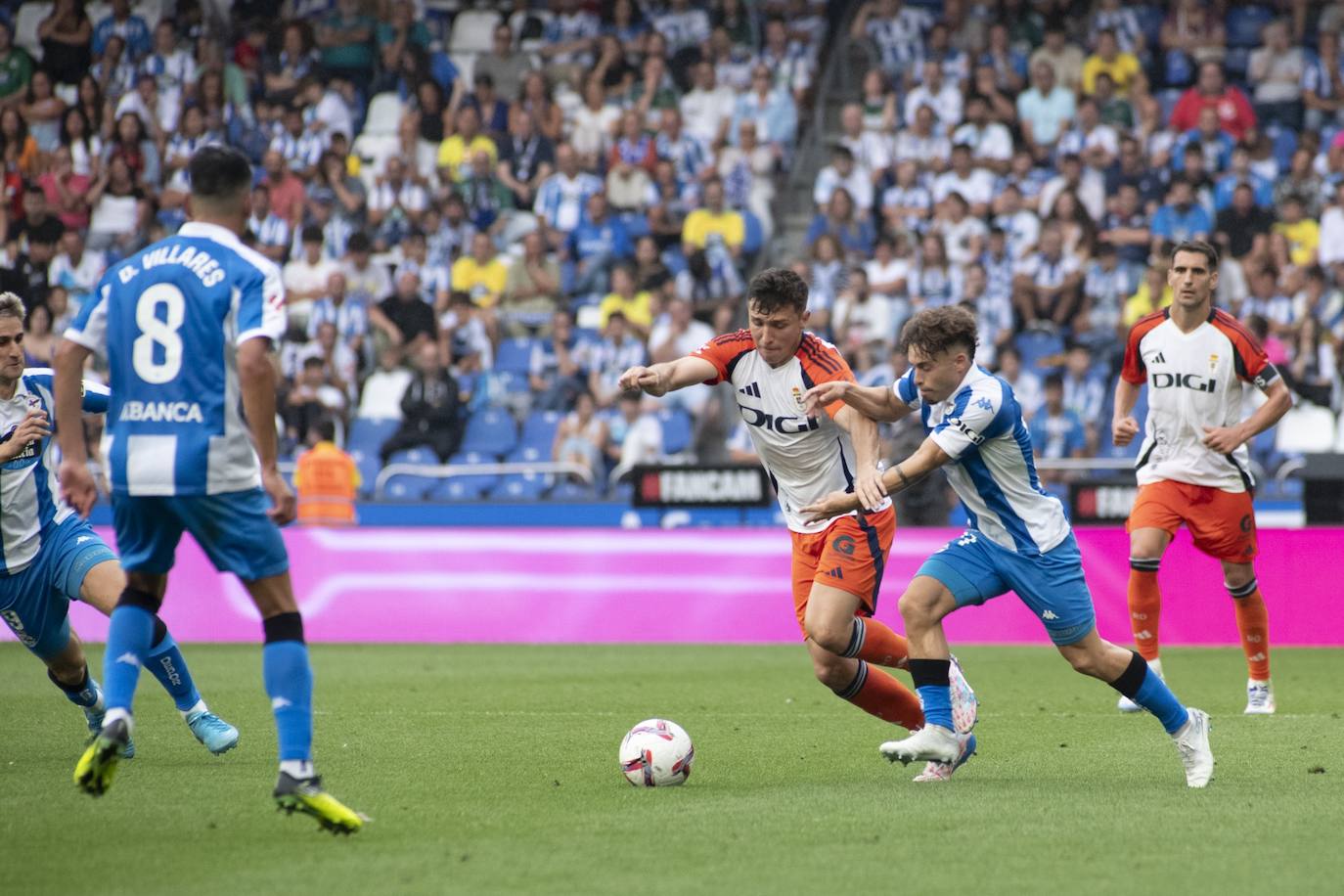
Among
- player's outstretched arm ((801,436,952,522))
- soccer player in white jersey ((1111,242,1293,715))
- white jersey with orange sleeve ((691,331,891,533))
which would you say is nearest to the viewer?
player's outstretched arm ((801,436,952,522))

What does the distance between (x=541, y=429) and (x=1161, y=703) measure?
40.6 ft

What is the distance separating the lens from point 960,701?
23.6 feet

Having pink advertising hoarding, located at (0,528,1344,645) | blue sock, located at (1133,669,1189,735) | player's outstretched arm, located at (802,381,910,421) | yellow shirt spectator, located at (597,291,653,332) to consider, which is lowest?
pink advertising hoarding, located at (0,528,1344,645)

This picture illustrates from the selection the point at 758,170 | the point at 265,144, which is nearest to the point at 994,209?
the point at 758,170

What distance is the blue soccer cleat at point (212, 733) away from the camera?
771 cm

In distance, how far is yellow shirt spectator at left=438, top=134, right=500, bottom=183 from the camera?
71.3ft

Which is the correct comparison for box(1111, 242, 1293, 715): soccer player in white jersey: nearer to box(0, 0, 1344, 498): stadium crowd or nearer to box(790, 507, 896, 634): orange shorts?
box(790, 507, 896, 634): orange shorts

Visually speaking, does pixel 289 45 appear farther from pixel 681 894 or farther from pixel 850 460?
pixel 681 894

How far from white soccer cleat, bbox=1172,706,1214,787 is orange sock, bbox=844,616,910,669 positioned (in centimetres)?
120

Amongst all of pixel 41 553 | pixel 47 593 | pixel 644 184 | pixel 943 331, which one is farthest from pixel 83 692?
pixel 644 184

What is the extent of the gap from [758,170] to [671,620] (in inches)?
308

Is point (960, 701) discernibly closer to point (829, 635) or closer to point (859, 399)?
point (829, 635)

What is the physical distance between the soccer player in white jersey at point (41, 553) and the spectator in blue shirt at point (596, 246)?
40.9 feet

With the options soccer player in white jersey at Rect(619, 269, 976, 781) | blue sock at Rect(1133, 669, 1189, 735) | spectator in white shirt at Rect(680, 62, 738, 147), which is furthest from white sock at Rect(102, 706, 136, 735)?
spectator in white shirt at Rect(680, 62, 738, 147)
